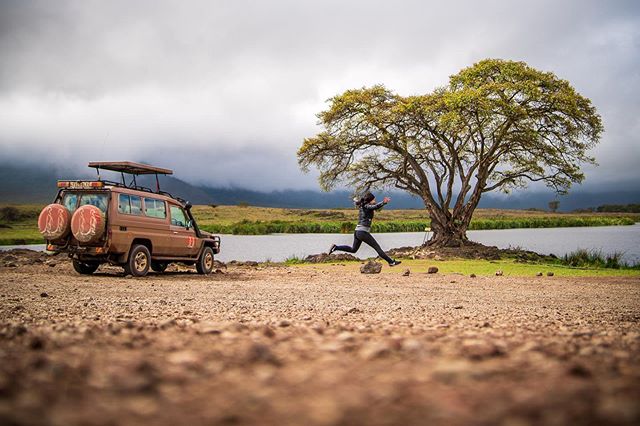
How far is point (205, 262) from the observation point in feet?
64.8

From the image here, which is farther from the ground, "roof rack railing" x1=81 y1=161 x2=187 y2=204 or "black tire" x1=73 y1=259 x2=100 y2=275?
"roof rack railing" x1=81 y1=161 x2=187 y2=204

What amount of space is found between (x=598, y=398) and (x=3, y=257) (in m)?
23.9

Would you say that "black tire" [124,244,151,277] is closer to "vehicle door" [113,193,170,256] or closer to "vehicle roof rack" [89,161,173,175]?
"vehicle door" [113,193,170,256]

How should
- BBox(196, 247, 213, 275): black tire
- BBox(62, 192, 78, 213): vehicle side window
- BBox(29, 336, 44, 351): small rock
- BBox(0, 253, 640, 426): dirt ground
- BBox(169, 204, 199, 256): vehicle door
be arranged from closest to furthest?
1. BBox(0, 253, 640, 426): dirt ground
2. BBox(29, 336, 44, 351): small rock
3. BBox(62, 192, 78, 213): vehicle side window
4. BBox(169, 204, 199, 256): vehicle door
5. BBox(196, 247, 213, 275): black tire

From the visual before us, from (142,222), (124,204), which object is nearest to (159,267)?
(142,222)

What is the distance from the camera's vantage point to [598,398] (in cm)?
245

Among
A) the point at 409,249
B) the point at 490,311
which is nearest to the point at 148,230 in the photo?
the point at 490,311

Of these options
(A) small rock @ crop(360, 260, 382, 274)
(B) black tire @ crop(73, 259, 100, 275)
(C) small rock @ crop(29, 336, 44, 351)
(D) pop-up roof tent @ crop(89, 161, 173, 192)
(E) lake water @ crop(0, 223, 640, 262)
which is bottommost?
(E) lake water @ crop(0, 223, 640, 262)

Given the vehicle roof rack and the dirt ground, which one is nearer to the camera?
the dirt ground

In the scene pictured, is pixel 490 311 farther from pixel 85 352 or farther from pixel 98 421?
pixel 98 421

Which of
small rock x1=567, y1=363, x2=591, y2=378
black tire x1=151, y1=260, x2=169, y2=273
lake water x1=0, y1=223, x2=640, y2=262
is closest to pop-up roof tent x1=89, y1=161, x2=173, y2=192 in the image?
black tire x1=151, y1=260, x2=169, y2=273

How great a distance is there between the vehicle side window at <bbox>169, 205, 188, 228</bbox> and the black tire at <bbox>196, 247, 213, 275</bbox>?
1440 millimetres

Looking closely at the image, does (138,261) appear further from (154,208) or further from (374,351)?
(374,351)

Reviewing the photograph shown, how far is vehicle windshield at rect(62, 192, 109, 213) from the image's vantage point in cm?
1591
